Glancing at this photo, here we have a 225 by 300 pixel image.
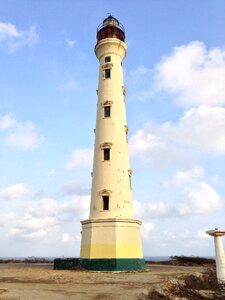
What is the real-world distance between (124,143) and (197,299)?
18.5 m

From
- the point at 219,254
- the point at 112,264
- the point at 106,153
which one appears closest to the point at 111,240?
the point at 112,264

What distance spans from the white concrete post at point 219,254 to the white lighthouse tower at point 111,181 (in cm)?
1229

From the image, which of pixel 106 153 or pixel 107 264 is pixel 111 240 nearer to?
pixel 107 264

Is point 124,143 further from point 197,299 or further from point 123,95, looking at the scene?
point 197,299

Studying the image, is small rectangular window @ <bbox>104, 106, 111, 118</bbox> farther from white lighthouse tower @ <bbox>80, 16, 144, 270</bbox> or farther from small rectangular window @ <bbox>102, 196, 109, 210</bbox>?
small rectangular window @ <bbox>102, 196, 109, 210</bbox>

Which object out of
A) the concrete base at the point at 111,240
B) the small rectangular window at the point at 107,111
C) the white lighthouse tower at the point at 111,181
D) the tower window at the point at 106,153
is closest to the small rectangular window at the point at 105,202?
the white lighthouse tower at the point at 111,181

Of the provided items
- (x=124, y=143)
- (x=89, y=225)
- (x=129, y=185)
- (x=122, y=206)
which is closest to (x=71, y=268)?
(x=89, y=225)

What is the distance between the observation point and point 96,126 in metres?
29.9

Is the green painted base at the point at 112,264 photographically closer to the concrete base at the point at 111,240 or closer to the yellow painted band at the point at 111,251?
the concrete base at the point at 111,240

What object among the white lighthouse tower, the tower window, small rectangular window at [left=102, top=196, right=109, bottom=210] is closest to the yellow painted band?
the white lighthouse tower

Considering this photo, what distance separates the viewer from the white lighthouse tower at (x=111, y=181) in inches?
1001

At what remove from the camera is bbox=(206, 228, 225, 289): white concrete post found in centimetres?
1342

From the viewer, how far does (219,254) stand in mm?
13602

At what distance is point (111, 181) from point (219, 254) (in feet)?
47.7
